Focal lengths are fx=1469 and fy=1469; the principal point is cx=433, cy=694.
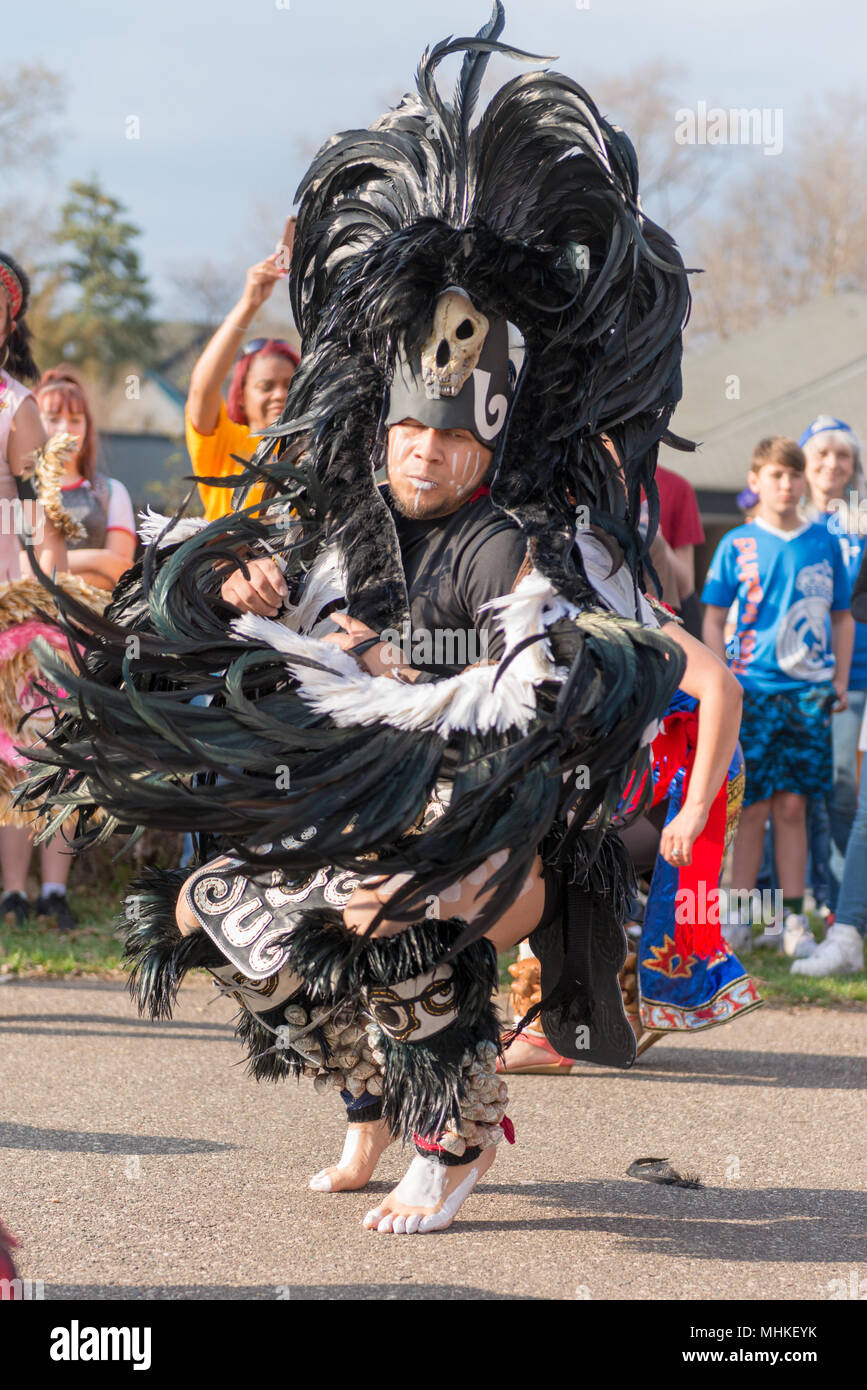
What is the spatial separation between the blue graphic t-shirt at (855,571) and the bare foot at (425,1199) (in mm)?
4369

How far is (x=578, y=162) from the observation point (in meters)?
2.93

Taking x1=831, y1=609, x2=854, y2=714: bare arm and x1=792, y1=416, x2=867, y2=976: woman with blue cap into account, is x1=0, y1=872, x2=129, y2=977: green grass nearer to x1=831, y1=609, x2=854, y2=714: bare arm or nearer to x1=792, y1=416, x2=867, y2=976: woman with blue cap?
x1=831, y1=609, x2=854, y2=714: bare arm

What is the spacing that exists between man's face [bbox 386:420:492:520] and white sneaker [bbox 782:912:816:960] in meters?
3.58

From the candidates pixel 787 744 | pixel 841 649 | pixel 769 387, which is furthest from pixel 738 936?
pixel 769 387

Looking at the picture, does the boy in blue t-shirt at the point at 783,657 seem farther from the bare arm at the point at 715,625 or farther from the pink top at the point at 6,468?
the pink top at the point at 6,468

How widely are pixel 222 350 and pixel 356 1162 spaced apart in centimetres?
289

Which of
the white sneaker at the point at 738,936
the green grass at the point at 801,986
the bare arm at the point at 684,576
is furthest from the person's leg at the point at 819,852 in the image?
the bare arm at the point at 684,576

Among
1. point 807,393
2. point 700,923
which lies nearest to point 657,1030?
point 700,923

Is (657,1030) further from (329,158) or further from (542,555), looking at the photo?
(329,158)

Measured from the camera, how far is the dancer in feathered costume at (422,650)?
2562mm

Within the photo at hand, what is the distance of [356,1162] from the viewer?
3.16 meters

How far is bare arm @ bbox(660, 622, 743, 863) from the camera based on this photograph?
3.52m

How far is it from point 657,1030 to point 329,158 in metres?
2.41

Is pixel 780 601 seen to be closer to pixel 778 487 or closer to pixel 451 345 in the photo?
pixel 778 487
